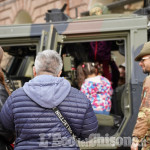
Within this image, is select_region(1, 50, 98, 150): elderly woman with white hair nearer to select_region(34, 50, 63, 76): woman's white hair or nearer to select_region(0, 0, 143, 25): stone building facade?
select_region(34, 50, 63, 76): woman's white hair

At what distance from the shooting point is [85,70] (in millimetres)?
3750

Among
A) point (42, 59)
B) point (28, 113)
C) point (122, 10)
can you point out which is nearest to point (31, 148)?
point (28, 113)

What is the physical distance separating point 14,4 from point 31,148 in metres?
12.4

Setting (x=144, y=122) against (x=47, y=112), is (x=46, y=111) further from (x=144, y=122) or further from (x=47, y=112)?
(x=144, y=122)

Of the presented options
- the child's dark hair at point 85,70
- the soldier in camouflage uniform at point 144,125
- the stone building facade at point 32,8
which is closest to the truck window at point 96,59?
the child's dark hair at point 85,70

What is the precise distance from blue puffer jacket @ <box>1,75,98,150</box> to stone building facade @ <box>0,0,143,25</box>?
8681 millimetres

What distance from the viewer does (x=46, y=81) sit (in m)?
1.67

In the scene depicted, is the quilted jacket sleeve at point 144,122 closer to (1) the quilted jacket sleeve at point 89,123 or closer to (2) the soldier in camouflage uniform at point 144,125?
(2) the soldier in camouflage uniform at point 144,125

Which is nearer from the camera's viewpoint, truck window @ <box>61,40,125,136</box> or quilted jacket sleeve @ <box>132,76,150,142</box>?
quilted jacket sleeve @ <box>132,76,150,142</box>

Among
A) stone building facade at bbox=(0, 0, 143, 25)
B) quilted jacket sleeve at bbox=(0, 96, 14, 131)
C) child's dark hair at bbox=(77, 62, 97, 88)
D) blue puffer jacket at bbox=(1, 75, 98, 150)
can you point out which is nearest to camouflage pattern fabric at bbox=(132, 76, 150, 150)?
blue puffer jacket at bbox=(1, 75, 98, 150)

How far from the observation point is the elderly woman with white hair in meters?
1.64

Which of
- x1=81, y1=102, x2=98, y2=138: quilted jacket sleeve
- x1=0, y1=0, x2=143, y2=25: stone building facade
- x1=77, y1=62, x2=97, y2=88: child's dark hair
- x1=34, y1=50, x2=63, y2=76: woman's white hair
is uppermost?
x1=0, y1=0, x2=143, y2=25: stone building facade

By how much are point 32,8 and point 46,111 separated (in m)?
11.1

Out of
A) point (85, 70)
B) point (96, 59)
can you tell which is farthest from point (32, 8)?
point (85, 70)
